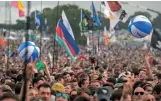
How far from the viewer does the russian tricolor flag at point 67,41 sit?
1574 centimetres

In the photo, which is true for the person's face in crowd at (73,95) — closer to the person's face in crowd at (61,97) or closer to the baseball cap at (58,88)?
the baseball cap at (58,88)

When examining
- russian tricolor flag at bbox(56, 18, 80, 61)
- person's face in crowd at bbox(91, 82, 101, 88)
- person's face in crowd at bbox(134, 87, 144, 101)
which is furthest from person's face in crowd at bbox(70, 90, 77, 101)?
russian tricolor flag at bbox(56, 18, 80, 61)

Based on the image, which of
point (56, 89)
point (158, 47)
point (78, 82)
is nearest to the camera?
point (56, 89)

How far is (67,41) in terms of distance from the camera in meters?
16.1

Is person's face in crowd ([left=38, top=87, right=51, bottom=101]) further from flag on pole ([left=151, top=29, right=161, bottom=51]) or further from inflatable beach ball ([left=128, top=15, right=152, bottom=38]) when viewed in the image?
flag on pole ([left=151, top=29, right=161, bottom=51])

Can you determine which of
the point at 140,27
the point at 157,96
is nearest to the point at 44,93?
the point at 157,96

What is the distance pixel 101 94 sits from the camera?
8438 millimetres

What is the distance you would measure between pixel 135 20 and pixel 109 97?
6225 millimetres

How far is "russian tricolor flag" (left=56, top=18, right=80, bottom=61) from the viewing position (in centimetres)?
1574

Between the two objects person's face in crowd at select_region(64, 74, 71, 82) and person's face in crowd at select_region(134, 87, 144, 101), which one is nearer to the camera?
person's face in crowd at select_region(134, 87, 144, 101)

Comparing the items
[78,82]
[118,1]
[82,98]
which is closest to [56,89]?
[82,98]

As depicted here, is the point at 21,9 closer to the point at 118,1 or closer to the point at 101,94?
the point at 118,1

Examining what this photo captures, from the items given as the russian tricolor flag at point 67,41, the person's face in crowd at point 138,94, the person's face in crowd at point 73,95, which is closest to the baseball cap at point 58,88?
the person's face in crowd at point 73,95

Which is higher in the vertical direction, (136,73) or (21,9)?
(21,9)
